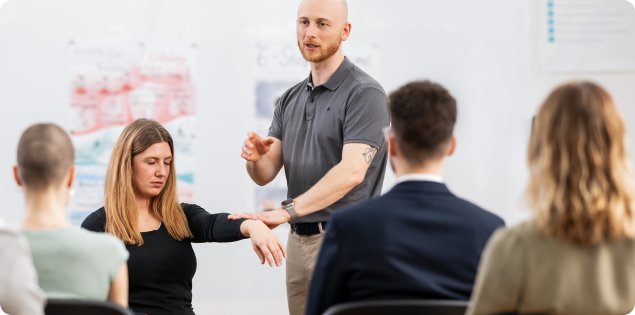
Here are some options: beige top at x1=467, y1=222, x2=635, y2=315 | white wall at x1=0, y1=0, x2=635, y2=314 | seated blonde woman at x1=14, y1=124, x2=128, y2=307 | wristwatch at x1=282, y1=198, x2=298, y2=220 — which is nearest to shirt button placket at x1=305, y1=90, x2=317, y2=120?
wristwatch at x1=282, y1=198, x2=298, y2=220

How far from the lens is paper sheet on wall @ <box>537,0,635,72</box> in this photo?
3539mm

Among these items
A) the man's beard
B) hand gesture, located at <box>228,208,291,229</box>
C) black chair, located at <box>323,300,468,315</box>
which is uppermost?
the man's beard

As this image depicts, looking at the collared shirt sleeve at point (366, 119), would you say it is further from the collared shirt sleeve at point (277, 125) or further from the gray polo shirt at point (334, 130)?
the collared shirt sleeve at point (277, 125)

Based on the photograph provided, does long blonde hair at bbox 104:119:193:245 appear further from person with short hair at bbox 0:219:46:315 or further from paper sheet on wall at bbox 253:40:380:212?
paper sheet on wall at bbox 253:40:380:212

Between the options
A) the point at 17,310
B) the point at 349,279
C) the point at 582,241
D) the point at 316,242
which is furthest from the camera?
the point at 316,242

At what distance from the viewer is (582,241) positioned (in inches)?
37.0

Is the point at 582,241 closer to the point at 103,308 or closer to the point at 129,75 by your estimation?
the point at 103,308

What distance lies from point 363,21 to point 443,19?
1.74 feet

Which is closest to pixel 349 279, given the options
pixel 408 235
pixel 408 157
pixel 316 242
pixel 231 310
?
pixel 408 235

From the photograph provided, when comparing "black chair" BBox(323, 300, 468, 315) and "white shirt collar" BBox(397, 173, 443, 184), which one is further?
"white shirt collar" BBox(397, 173, 443, 184)

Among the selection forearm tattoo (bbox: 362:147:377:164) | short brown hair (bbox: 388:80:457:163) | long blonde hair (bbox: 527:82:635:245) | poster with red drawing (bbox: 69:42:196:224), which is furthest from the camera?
poster with red drawing (bbox: 69:42:196:224)

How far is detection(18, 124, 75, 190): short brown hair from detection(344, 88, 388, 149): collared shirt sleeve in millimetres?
1208

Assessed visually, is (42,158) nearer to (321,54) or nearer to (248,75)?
(321,54)

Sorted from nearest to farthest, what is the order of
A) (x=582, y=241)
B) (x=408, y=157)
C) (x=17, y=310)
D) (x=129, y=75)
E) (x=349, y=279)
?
(x=582, y=241) < (x=17, y=310) < (x=349, y=279) < (x=408, y=157) < (x=129, y=75)
